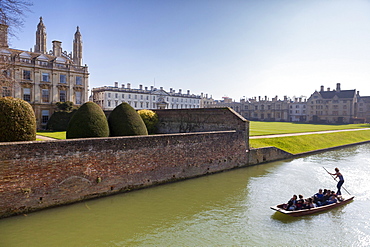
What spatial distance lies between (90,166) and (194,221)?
4.93 meters

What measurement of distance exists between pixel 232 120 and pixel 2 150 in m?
15.0

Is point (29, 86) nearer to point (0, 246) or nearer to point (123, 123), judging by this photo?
point (123, 123)

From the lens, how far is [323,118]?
292 ft

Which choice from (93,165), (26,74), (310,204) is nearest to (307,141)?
(310,204)

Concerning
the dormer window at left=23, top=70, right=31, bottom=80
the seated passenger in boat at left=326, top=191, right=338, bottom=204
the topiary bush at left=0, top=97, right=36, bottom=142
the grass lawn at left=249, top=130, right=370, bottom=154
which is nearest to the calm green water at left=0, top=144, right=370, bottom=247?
the seated passenger in boat at left=326, top=191, right=338, bottom=204

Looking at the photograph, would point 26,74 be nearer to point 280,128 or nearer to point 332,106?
point 280,128

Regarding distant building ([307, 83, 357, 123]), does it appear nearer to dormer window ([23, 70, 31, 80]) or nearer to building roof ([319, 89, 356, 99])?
building roof ([319, 89, 356, 99])

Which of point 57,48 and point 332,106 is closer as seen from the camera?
point 57,48

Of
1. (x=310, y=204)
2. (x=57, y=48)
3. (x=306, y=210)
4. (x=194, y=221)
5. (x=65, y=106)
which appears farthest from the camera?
(x=57, y=48)

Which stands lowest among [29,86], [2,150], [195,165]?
[195,165]

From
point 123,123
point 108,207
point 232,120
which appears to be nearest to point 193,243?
point 108,207

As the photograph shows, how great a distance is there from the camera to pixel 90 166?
37.4 ft

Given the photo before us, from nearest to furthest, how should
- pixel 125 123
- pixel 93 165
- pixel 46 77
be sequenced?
pixel 93 165
pixel 125 123
pixel 46 77

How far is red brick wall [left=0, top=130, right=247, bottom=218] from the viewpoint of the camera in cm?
952
